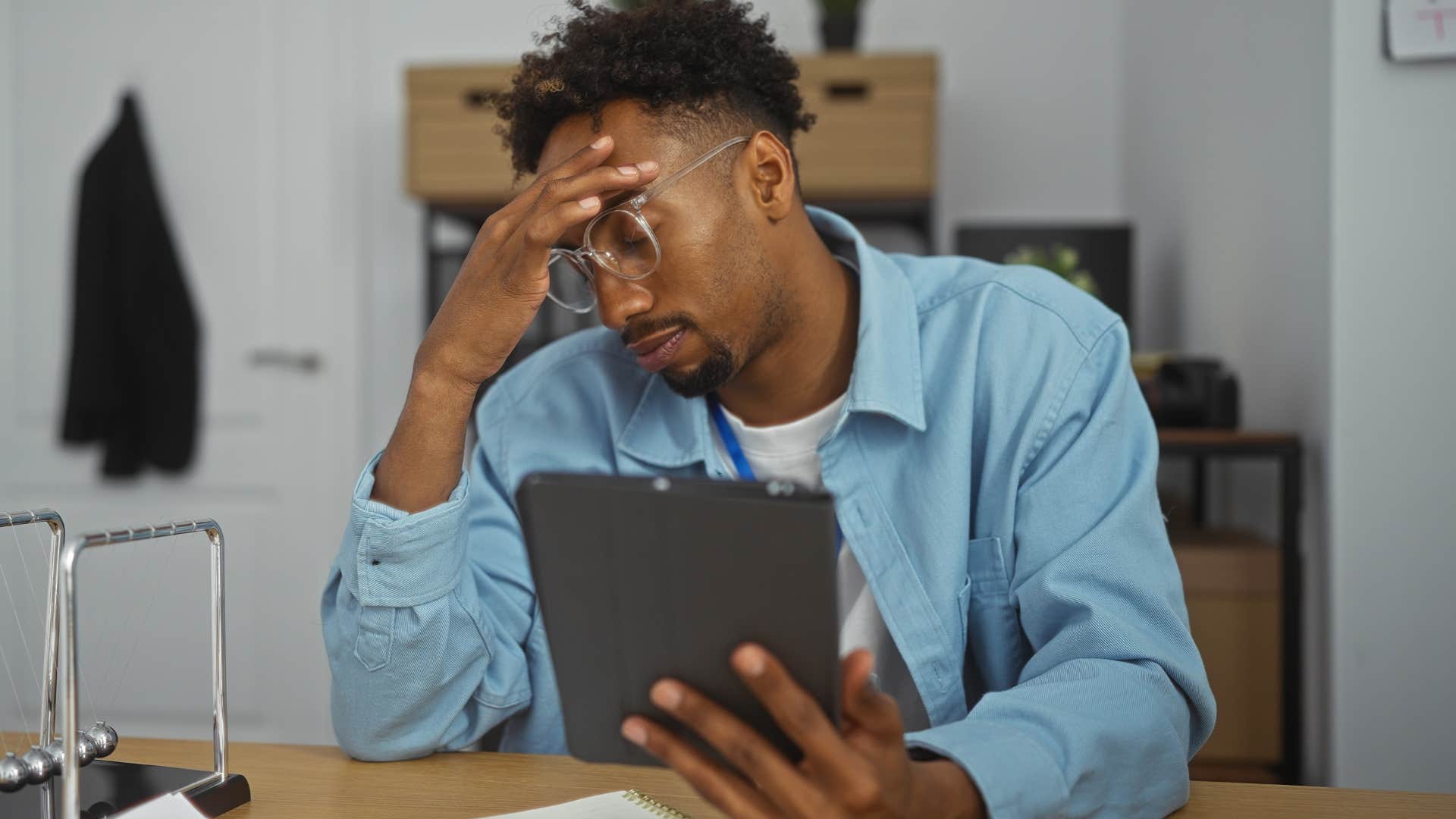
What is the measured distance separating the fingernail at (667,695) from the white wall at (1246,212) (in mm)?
1347

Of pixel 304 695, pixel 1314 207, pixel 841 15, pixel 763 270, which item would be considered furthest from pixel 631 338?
pixel 304 695

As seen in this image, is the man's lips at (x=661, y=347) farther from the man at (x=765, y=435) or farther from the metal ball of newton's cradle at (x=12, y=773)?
the metal ball of newton's cradle at (x=12, y=773)

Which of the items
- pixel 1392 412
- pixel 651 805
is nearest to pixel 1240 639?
pixel 1392 412

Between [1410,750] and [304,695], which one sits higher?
[1410,750]

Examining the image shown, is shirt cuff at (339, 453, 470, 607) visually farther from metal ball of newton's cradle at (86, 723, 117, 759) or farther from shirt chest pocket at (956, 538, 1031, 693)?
shirt chest pocket at (956, 538, 1031, 693)

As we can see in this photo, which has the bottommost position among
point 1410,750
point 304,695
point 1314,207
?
point 304,695

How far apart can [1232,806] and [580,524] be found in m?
0.48

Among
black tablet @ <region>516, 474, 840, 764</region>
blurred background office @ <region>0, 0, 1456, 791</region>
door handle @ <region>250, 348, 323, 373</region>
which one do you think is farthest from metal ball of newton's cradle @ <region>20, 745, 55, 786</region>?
door handle @ <region>250, 348, 323, 373</region>

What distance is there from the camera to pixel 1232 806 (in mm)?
793

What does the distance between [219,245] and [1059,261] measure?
214cm

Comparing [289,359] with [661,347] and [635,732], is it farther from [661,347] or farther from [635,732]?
[635,732]

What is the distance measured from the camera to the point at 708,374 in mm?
1157

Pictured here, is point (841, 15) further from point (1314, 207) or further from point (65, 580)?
point (65, 580)

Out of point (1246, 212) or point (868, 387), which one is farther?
point (1246, 212)
